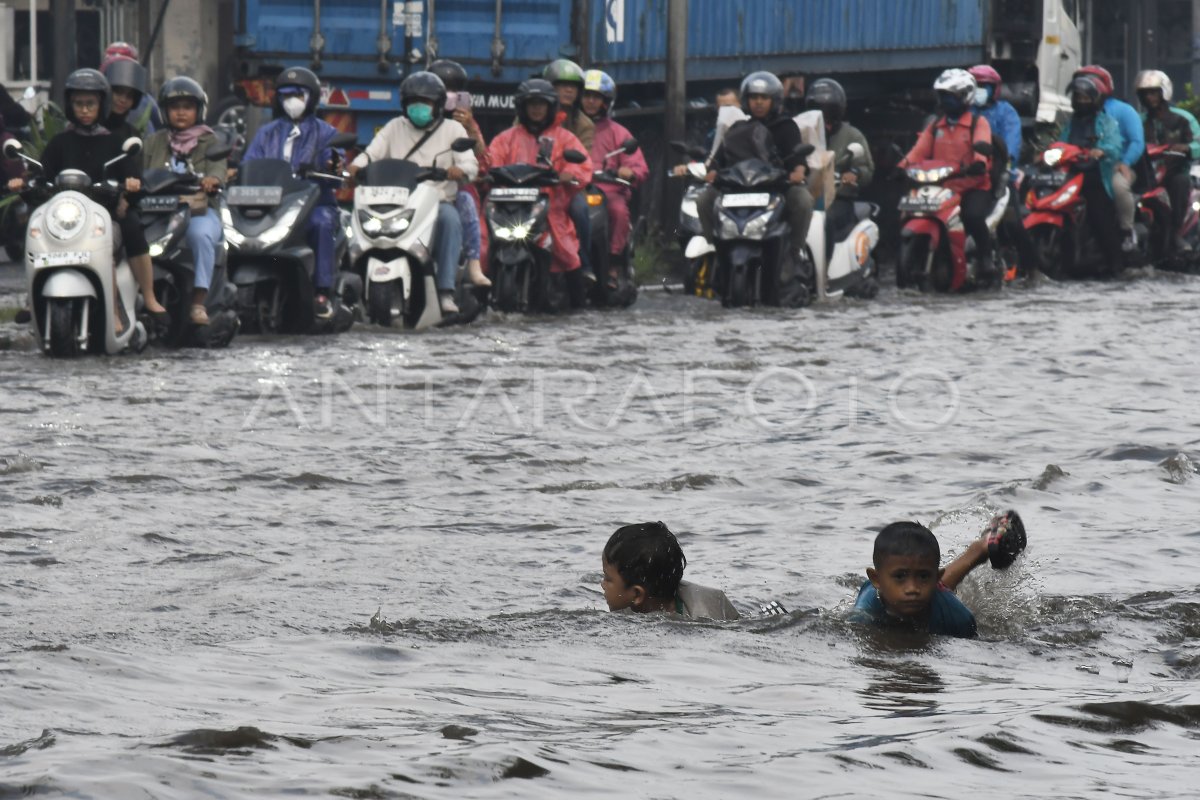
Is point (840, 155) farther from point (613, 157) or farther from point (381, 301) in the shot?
point (381, 301)

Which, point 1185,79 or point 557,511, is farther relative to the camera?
point 1185,79

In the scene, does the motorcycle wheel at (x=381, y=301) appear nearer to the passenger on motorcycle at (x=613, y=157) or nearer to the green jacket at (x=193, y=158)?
the green jacket at (x=193, y=158)

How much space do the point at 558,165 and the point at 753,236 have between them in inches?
53.4

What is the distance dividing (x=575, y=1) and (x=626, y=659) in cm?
1771

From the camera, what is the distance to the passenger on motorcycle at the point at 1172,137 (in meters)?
19.6

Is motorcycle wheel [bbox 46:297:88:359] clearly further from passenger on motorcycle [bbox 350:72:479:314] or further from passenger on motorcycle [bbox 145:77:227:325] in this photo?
passenger on motorcycle [bbox 350:72:479:314]

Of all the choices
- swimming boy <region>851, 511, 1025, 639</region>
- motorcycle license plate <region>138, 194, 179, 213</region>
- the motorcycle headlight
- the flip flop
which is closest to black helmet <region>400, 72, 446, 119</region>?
motorcycle license plate <region>138, 194, 179, 213</region>

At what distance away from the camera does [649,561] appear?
5578 millimetres

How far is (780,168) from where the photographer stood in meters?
15.8

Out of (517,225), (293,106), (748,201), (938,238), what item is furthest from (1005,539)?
(938,238)

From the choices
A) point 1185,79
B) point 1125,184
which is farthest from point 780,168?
point 1185,79

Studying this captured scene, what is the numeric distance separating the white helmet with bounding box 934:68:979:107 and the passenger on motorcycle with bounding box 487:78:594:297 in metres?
3.02

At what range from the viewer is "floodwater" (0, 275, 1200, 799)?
13.4 ft

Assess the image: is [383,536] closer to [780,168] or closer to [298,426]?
[298,426]
